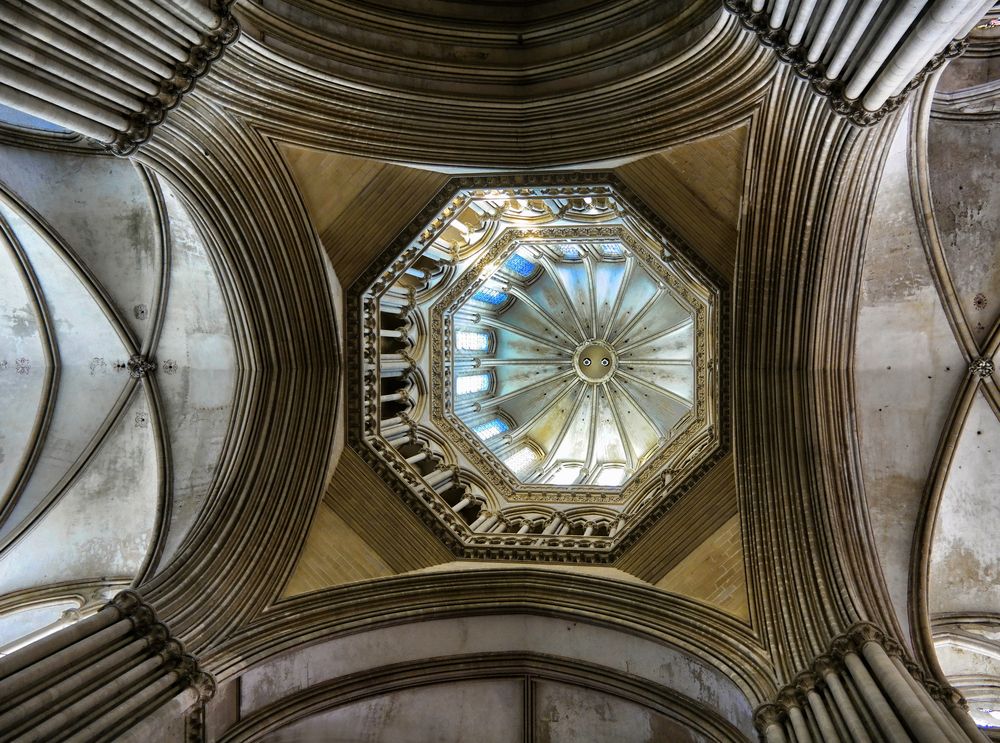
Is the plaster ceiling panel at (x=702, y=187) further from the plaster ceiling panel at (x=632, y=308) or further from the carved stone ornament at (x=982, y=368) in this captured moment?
the plaster ceiling panel at (x=632, y=308)

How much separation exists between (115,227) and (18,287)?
2.03 metres

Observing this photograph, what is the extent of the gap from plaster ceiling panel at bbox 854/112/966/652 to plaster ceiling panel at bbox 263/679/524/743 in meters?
6.01

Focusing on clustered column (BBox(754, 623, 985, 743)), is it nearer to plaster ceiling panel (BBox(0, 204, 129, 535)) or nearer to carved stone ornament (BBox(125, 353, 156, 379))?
carved stone ornament (BBox(125, 353, 156, 379))

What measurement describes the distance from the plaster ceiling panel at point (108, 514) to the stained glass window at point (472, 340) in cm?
821

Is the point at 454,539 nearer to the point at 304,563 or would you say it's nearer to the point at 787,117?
the point at 304,563

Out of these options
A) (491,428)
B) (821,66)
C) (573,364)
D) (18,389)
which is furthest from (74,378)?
(573,364)

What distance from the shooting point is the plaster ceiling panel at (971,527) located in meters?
9.84

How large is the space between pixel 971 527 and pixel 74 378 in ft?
49.4

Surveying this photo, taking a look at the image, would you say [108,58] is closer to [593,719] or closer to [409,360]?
[409,360]

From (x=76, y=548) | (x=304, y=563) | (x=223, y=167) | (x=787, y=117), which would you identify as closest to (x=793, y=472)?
(x=787, y=117)

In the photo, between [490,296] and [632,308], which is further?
[632,308]

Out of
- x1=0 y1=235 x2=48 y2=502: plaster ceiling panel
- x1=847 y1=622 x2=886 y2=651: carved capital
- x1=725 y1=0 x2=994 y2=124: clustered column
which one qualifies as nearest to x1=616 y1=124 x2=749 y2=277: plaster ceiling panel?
x1=725 y1=0 x2=994 y2=124: clustered column

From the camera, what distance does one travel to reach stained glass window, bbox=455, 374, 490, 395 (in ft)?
58.3

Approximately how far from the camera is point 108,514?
12000mm
